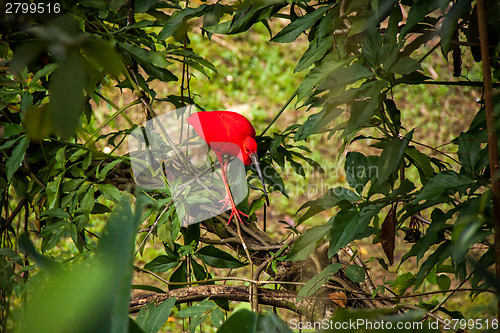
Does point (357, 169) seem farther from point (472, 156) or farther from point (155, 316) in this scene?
point (155, 316)

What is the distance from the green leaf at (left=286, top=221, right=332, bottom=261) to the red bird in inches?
18.1

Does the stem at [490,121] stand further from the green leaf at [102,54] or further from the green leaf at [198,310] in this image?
the green leaf at [198,310]

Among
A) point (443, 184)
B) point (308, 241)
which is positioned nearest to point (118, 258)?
point (443, 184)

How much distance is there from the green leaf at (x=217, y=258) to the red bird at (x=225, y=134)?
0.25 metres

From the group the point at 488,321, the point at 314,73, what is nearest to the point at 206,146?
the point at 314,73

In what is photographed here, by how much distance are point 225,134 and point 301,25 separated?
587 mm

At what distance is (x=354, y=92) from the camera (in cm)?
69

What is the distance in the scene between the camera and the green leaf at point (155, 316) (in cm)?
74

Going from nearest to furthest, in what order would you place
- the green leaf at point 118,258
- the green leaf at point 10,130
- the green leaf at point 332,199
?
the green leaf at point 118,258
the green leaf at point 332,199
the green leaf at point 10,130

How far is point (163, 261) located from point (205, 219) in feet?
0.54

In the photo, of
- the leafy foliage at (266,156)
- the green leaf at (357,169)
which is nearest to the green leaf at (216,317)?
the leafy foliage at (266,156)

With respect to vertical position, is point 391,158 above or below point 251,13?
below

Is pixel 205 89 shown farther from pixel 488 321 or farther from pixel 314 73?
pixel 488 321

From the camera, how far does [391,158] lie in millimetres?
717
